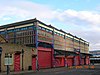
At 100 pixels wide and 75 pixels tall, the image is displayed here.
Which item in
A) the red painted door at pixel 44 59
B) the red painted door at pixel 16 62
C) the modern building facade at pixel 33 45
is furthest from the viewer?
the red painted door at pixel 44 59

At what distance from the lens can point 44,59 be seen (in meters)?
70.1

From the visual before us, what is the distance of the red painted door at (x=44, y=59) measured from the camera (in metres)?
67.2

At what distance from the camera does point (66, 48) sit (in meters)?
94.4

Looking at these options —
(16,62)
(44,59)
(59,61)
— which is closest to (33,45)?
(44,59)

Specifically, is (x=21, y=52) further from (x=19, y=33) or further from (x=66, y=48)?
(x=66, y=48)

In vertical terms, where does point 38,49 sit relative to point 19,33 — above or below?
below

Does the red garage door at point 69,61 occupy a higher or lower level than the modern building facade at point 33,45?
lower

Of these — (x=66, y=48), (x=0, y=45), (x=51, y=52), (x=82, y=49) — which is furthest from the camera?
(x=82, y=49)

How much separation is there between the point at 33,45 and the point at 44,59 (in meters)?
7.02

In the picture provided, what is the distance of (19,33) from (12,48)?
55.0 ft

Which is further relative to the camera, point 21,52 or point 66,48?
point 66,48

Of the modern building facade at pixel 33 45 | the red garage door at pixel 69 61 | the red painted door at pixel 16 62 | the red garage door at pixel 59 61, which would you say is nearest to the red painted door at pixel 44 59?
the modern building facade at pixel 33 45

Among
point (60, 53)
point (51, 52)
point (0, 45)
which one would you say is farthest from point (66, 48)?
point (0, 45)

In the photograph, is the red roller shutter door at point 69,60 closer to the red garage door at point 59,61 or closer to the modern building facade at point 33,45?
the modern building facade at point 33,45
